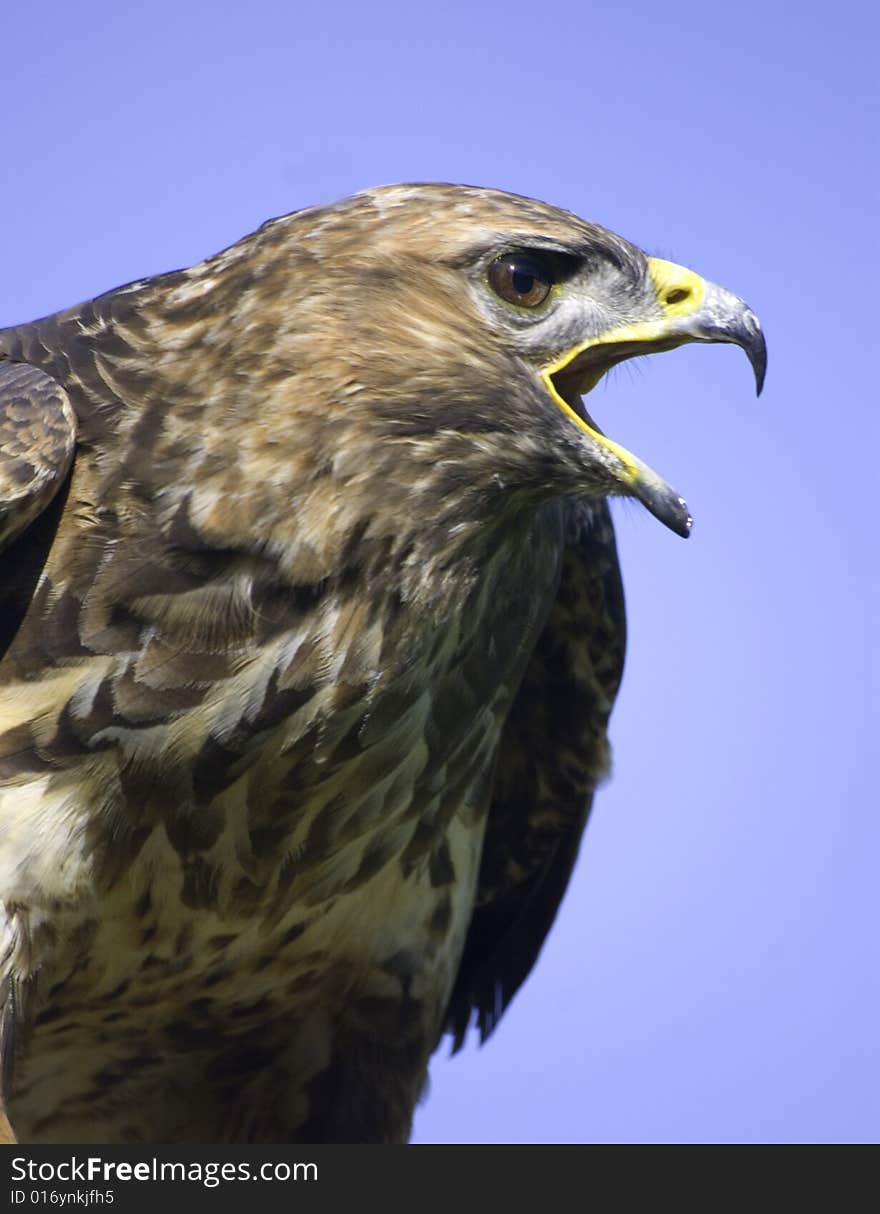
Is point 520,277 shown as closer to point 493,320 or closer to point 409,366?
point 493,320

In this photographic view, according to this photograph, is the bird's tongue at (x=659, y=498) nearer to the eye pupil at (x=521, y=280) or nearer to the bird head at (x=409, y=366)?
the bird head at (x=409, y=366)

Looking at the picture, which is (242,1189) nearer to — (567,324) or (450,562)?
(450,562)

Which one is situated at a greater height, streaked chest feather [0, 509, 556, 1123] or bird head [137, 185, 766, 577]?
bird head [137, 185, 766, 577]

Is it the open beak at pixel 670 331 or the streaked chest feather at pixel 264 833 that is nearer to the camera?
the streaked chest feather at pixel 264 833

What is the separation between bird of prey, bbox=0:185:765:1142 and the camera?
5.25m

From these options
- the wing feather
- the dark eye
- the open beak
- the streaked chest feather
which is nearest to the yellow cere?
the open beak

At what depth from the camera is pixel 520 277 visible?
538cm

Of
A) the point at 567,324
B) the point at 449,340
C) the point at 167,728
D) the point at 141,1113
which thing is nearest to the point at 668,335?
the point at 567,324

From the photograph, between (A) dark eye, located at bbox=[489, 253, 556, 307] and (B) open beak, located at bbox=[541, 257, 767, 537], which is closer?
(A) dark eye, located at bbox=[489, 253, 556, 307]

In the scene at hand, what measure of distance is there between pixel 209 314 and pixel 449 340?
2.32 ft

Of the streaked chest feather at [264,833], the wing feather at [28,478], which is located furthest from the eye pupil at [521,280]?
the wing feather at [28,478]

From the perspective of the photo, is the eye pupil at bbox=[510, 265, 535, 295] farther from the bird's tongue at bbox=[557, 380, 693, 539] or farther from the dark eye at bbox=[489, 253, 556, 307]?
the bird's tongue at bbox=[557, 380, 693, 539]

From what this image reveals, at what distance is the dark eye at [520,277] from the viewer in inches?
212

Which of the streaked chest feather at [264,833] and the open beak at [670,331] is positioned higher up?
the open beak at [670,331]
